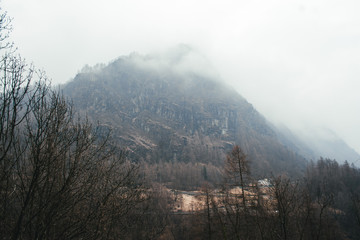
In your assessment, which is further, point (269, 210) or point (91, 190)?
point (269, 210)

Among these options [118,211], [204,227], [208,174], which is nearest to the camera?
[118,211]

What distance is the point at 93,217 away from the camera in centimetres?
540

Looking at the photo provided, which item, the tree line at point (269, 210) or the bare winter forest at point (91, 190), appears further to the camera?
the tree line at point (269, 210)

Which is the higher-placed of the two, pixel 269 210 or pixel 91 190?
pixel 91 190

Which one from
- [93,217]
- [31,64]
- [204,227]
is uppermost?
[31,64]

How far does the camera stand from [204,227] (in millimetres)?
22922

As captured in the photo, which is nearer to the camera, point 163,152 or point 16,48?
point 16,48

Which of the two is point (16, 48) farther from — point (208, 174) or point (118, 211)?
point (208, 174)

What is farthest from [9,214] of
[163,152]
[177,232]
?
[163,152]

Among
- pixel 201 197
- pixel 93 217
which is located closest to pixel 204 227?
pixel 201 197

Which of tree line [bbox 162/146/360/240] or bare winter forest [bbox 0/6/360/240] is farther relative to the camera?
tree line [bbox 162/146/360/240]

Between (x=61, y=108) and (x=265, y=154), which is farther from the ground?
(x=61, y=108)

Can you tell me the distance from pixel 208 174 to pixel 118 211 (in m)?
115

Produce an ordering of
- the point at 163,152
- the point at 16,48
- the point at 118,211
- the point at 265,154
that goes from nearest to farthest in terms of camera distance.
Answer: the point at 16,48 < the point at 118,211 < the point at 163,152 < the point at 265,154
